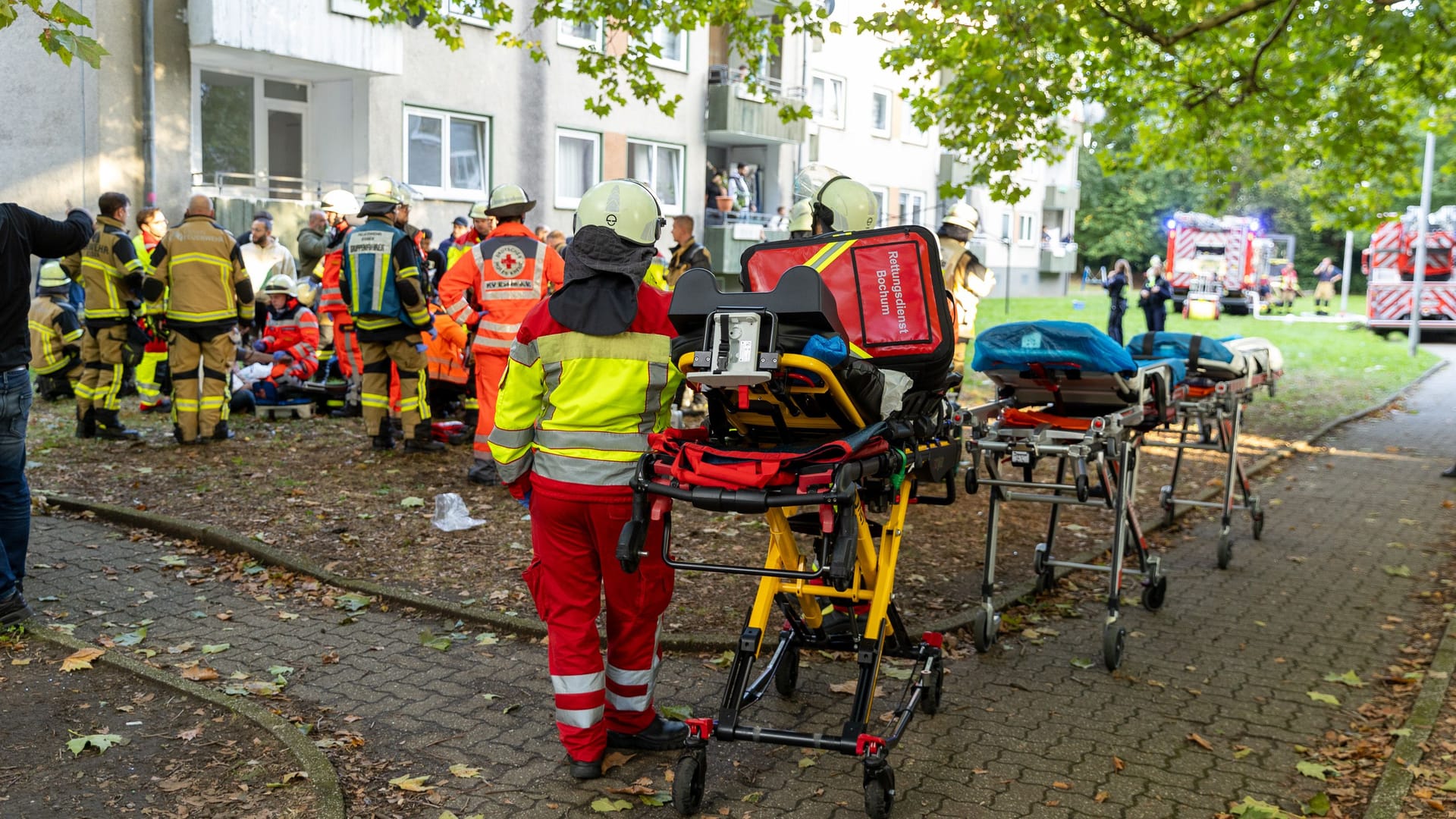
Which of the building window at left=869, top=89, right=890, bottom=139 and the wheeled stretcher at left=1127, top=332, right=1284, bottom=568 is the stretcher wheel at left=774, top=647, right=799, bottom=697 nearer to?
the wheeled stretcher at left=1127, top=332, right=1284, bottom=568

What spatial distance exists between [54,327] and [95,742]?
341 inches

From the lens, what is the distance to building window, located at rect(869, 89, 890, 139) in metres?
35.6

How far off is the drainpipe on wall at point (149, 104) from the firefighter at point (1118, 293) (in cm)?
1546

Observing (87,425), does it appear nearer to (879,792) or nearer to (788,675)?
(788,675)

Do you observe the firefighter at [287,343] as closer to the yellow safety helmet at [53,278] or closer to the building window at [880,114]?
the yellow safety helmet at [53,278]

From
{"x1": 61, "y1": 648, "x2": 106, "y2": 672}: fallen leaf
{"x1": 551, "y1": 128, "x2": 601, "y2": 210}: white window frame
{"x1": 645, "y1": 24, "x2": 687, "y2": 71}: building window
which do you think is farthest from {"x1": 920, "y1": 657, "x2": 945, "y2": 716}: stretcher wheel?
{"x1": 645, "y1": 24, "x2": 687, "y2": 71}: building window

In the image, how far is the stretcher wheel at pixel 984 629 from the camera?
607 cm

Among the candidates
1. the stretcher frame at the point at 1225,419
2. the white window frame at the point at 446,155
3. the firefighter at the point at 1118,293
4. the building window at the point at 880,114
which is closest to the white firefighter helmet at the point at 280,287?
the white window frame at the point at 446,155

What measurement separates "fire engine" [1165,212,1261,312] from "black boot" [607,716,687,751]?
38.3 metres

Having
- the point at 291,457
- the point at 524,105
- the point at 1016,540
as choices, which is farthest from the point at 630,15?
the point at 524,105

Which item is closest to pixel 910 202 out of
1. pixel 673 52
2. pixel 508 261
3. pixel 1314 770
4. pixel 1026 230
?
pixel 1026 230

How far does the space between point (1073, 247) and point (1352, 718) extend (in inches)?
1826

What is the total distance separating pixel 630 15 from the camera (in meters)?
10.5

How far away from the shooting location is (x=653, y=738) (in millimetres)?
4770
